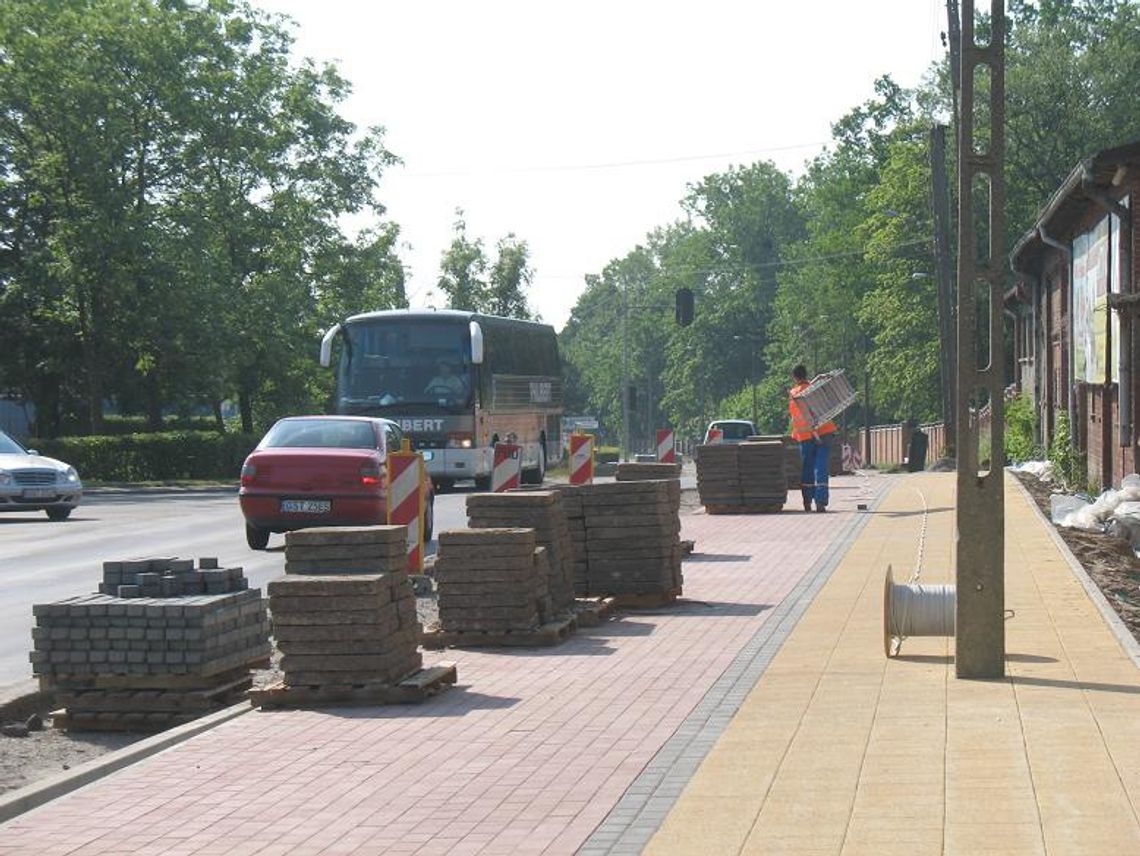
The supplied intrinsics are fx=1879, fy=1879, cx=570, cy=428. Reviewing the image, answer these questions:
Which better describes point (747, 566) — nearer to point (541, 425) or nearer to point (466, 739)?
point (466, 739)

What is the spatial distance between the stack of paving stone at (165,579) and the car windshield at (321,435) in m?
10.8

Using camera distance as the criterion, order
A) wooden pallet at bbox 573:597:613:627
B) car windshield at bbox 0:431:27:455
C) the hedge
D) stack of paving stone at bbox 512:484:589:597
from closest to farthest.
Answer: wooden pallet at bbox 573:597:613:627
stack of paving stone at bbox 512:484:589:597
car windshield at bbox 0:431:27:455
the hedge

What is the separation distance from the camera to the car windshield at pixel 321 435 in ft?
72.5

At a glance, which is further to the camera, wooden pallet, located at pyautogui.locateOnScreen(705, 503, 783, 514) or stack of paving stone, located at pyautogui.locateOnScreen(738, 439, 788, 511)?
wooden pallet, located at pyautogui.locateOnScreen(705, 503, 783, 514)

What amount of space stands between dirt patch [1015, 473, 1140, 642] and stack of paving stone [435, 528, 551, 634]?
447 centimetres

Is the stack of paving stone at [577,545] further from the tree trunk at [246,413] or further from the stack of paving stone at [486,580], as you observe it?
the tree trunk at [246,413]

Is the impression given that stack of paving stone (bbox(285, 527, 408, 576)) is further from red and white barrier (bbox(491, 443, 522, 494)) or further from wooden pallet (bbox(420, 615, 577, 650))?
red and white barrier (bbox(491, 443, 522, 494))

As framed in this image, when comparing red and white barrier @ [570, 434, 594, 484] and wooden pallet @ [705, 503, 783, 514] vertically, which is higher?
red and white barrier @ [570, 434, 594, 484]

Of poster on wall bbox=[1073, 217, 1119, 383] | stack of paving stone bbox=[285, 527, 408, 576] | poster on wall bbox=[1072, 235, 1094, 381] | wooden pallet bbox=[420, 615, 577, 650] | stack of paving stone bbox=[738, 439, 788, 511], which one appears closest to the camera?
stack of paving stone bbox=[285, 527, 408, 576]

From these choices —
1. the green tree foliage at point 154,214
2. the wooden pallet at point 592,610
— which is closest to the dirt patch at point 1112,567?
the wooden pallet at point 592,610

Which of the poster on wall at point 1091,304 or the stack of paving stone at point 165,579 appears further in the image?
the poster on wall at point 1091,304

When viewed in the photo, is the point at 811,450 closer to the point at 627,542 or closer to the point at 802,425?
the point at 802,425

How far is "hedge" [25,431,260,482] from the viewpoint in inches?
1949

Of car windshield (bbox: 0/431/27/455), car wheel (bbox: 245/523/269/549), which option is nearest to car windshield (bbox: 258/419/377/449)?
car wheel (bbox: 245/523/269/549)
